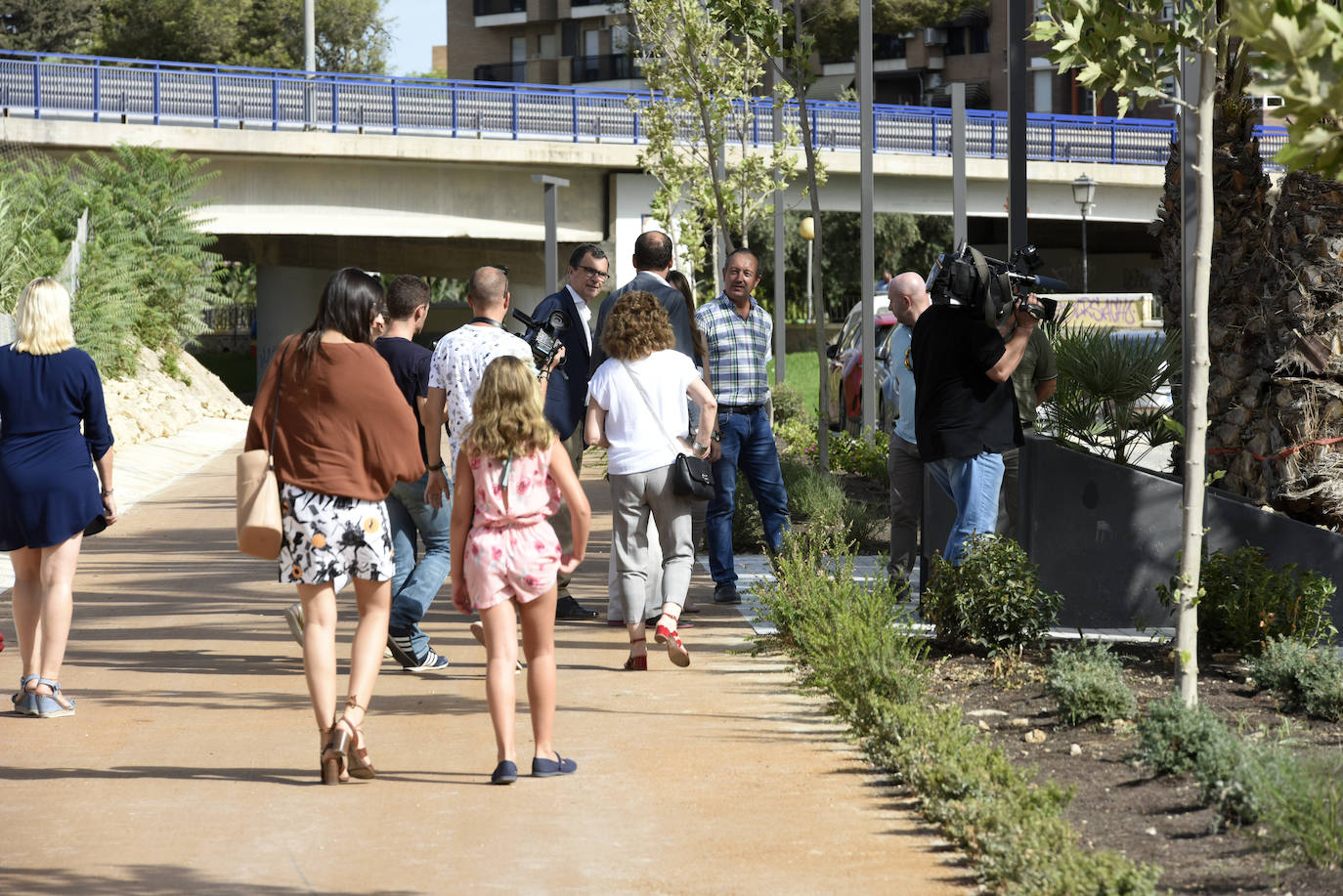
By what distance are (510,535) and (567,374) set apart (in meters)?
3.03

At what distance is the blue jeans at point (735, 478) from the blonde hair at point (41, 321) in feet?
12.2

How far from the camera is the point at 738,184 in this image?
23.9 meters

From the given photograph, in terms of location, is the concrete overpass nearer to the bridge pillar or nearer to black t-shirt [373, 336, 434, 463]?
the bridge pillar

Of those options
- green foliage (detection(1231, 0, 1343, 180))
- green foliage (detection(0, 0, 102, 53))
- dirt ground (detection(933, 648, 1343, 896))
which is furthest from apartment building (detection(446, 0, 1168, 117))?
green foliage (detection(1231, 0, 1343, 180))

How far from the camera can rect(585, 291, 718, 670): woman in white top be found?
24.7ft

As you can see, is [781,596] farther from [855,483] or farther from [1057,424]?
[855,483]

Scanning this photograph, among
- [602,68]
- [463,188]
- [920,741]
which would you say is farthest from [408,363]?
[602,68]

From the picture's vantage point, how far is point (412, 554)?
25.1 ft

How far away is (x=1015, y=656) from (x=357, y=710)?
114 inches

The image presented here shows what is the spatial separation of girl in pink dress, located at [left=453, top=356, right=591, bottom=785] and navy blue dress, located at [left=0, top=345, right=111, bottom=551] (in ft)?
6.85

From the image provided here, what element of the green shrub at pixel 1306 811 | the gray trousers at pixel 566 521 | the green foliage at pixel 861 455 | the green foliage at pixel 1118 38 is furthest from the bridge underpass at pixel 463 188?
the green shrub at pixel 1306 811

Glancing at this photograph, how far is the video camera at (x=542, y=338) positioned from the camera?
801 centimetres

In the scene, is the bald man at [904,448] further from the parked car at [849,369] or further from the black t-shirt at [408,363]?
the parked car at [849,369]

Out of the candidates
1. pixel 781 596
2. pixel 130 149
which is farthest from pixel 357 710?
pixel 130 149
